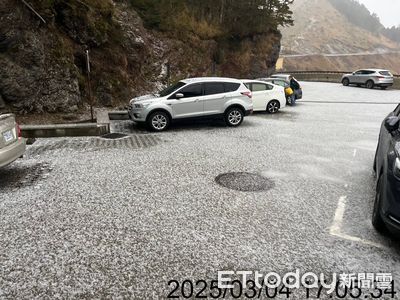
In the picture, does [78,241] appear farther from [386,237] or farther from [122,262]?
[386,237]

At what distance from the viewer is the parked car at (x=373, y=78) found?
2755cm

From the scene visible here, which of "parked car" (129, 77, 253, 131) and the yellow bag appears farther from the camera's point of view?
the yellow bag

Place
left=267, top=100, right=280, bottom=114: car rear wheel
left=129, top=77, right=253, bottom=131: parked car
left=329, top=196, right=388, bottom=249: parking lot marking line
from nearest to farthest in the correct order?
left=329, top=196, right=388, bottom=249: parking lot marking line < left=129, top=77, right=253, bottom=131: parked car < left=267, top=100, right=280, bottom=114: car rear wheel

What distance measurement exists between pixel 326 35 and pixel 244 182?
142659 millimetres

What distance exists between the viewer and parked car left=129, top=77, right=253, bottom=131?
1016 cm

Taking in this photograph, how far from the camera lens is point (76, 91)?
12164mm

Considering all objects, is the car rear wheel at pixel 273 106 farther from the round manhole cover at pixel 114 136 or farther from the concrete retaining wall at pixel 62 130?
the concrete retaining wall at pixel 62 130

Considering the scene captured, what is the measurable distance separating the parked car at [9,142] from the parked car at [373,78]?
30.0m

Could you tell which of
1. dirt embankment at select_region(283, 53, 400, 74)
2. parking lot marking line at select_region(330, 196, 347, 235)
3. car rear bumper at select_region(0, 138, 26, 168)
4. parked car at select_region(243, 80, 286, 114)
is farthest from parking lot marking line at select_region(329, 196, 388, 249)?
dirt embankment at select_region(283, 53, 400, 74)

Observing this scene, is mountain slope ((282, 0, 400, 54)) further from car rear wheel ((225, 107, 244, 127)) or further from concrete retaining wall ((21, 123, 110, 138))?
concrete retaining wall ((21, 123, 110, 138))

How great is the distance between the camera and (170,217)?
4676 millimetres

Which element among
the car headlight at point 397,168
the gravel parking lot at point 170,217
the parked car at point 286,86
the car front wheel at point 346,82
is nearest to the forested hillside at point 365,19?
the car front wheel at point 346,82

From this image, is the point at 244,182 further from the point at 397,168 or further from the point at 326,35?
the point at 326,35

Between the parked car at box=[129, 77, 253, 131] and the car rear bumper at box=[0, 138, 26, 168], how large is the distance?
4.53 meters
